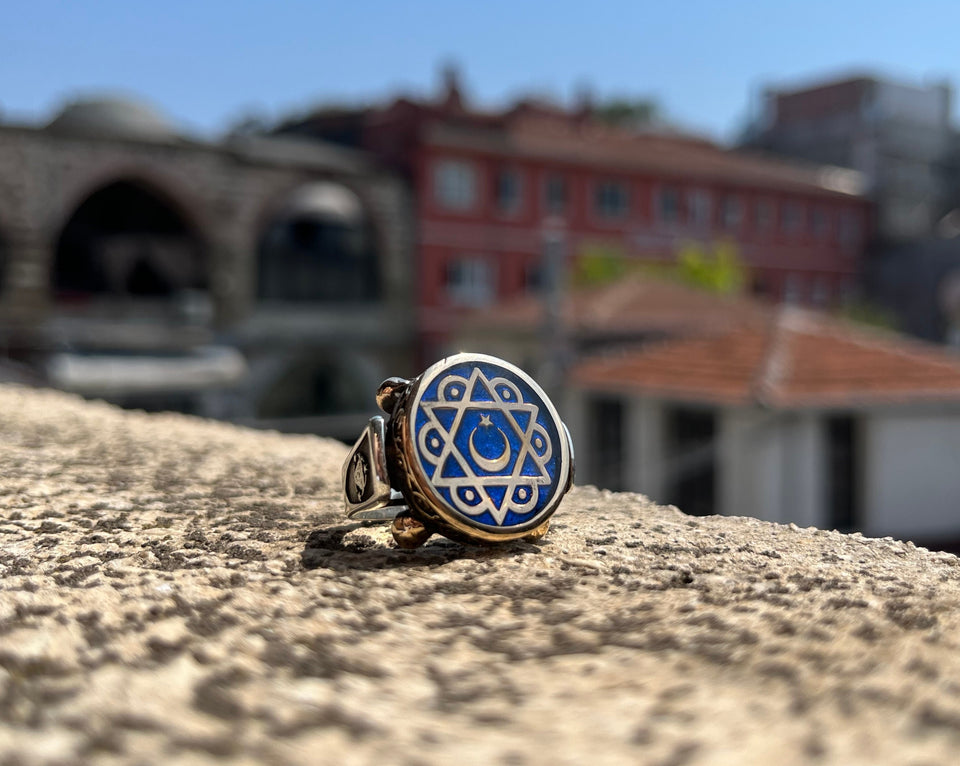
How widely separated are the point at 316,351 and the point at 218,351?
332 centimetres

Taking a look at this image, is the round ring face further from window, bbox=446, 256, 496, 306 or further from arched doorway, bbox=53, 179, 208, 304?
window, bbox=446, 256, 496, 306

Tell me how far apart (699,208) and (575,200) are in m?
5.20

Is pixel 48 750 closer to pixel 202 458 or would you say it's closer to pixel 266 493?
pixel 266 493

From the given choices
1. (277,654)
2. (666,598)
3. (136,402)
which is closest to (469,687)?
(277,654)

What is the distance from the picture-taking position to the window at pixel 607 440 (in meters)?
12.9

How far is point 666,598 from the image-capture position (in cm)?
183

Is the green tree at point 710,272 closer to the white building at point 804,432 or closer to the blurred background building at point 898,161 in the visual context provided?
the blurred background building at point 898,161

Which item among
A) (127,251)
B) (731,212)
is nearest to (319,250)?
(127,251)

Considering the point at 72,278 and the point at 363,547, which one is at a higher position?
the point at 72,278

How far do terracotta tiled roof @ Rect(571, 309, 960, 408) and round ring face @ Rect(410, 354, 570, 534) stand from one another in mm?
8318

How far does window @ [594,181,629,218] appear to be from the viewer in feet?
98.2

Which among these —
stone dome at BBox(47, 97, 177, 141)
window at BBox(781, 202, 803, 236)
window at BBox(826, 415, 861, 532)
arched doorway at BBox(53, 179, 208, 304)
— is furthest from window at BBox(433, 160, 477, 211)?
window at BBox(826, 415, 861, 532)

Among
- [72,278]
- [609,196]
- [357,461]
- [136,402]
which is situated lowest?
[136,402]

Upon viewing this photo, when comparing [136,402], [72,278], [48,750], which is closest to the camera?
[48,750]
